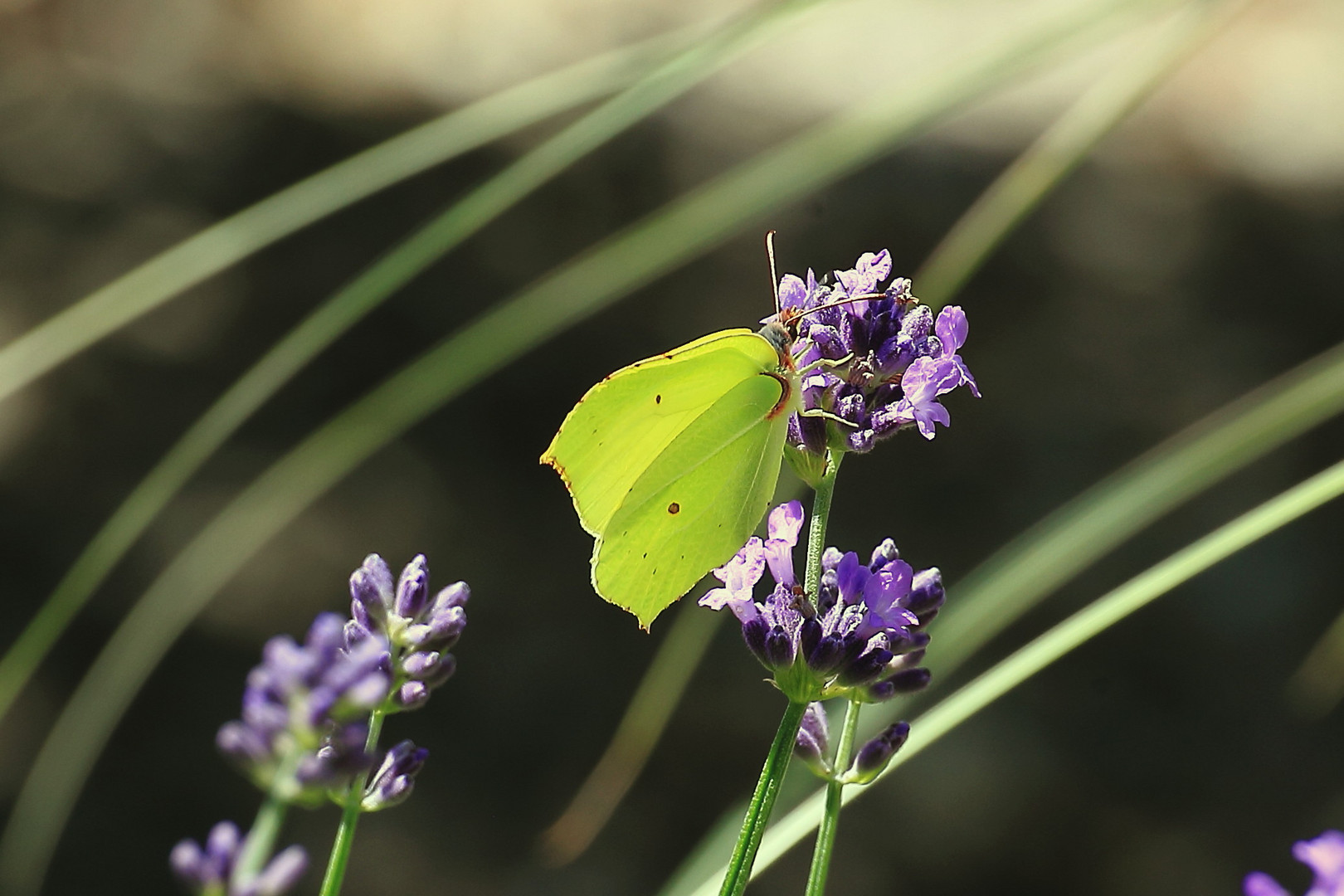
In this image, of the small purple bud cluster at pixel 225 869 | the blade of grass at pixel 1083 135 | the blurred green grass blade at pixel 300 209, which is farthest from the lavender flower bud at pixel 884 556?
the blurred green grass blade at pixel 300 209

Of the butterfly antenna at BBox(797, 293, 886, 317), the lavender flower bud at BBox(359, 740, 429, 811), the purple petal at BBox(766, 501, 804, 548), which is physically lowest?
the lavender flower bud at BBox(359, 740, 429, 811)

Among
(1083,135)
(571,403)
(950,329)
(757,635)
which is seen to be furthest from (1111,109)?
(571,403)

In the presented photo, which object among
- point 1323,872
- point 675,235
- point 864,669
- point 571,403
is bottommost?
point 1323,872

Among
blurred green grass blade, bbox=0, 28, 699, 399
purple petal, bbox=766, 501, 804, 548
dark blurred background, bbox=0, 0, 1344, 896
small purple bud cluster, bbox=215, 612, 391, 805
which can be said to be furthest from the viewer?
dark blurred background, bbox=0, 0, 1344, 896

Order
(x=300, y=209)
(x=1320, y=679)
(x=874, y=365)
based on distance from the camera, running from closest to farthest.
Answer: (x=874, y=365), (x=300, y=209), (x=1320, y=679)

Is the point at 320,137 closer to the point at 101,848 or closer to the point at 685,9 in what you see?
the point at 685,9

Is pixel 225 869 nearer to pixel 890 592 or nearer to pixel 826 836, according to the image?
pixel 826 836

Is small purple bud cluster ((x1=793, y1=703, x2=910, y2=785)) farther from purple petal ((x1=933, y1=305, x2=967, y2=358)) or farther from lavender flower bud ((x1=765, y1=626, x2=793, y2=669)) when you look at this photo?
purple petal ((x1=933, y1=305, x2=967, y2=358))

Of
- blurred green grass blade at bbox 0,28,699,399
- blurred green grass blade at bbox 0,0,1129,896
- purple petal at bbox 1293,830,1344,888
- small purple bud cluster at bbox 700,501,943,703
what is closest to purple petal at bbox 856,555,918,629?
small purple bud cluster at bbox 700,501,943,703
